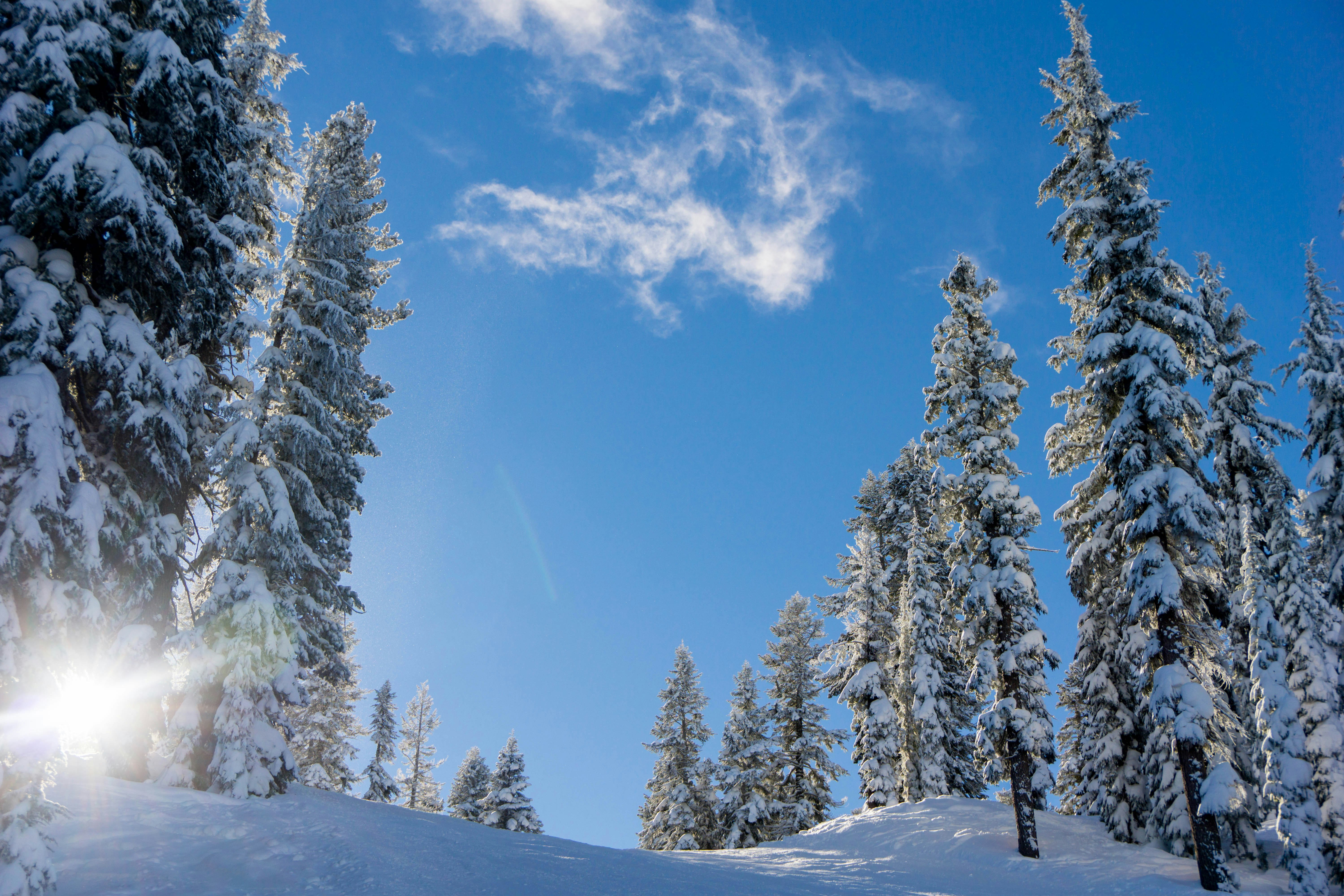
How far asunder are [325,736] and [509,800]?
34.2ft

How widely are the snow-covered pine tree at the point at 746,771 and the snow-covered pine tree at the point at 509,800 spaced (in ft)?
32.2

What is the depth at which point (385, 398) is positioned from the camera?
2342 centimetres

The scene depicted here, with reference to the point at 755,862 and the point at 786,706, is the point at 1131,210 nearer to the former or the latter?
the point at 755,862

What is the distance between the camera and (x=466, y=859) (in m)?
12.1

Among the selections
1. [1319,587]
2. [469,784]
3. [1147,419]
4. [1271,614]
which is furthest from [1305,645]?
[469,784]

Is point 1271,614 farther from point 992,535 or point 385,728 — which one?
point 385,728

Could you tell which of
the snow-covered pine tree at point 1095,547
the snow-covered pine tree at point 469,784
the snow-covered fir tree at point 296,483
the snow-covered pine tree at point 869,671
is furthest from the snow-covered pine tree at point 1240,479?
the snow-covered pine tree at point 469,784

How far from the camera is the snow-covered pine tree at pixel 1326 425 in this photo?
59.7 feet

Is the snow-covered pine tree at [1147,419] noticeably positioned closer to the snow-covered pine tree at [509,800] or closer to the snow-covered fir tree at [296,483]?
the snow-covered fir tree at [296,483]

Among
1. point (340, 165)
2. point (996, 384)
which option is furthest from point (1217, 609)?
point (340, 165)

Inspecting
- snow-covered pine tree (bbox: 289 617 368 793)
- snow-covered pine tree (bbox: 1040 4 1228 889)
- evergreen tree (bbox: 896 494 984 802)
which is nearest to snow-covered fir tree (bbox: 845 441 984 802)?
evergreen tree (bbox: 896 494 984 802)

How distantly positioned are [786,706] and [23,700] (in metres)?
34.0

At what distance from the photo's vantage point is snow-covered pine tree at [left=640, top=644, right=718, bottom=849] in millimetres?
35469

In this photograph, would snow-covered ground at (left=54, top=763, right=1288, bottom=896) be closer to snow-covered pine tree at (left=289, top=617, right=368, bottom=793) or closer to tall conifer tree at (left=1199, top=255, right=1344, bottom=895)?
tall conifer tree at (left=1199, top=255, right=1344, bottom=895)
